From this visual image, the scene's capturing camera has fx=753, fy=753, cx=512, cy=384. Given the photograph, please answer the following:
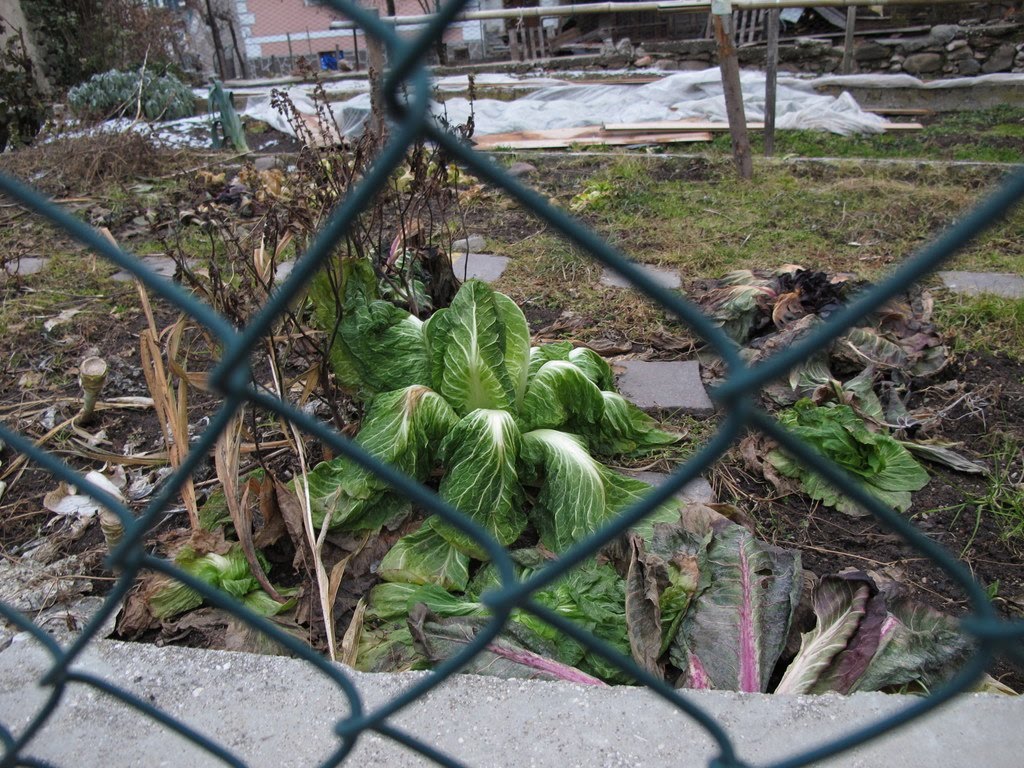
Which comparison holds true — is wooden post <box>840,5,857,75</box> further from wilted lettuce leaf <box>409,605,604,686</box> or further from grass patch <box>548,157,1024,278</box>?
wilted lettuce leaf <box>409,605,604,686</box>

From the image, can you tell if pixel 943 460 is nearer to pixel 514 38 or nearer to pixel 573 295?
pixel 573 295

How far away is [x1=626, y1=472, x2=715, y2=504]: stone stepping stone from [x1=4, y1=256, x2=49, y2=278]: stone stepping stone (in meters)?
3.79

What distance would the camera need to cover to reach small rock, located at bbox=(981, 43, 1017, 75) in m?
10.8

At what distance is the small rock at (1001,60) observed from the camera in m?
10.8

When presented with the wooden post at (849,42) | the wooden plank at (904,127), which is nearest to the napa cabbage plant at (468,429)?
the wooden plank at (904,127)

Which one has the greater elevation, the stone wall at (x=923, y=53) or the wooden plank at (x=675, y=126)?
the stone wall at (x=923, y=53)

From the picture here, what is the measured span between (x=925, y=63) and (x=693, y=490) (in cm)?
1187

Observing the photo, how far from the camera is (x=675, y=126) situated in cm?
748

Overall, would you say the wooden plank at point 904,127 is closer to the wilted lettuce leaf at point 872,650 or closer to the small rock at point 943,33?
the small rock at point 943,33

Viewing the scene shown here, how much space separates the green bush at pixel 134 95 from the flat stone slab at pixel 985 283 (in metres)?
8.64

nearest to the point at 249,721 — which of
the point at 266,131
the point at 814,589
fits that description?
the point at 814,589

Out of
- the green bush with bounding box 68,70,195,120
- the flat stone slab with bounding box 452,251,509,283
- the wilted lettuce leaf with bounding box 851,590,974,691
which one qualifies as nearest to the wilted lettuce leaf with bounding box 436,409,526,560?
the wilted lettuce leaf with bounding box 851,590,974,691

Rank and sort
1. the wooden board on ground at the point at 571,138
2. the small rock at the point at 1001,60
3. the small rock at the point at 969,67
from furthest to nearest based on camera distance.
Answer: the small rock at the point at 969,67
the small rock at the point at 1001,60
the wooden board on ground at the point at 571,138

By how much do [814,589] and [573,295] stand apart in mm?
2244
